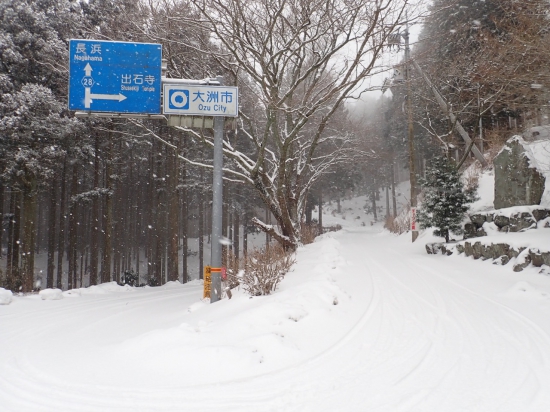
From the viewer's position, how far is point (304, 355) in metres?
3.64

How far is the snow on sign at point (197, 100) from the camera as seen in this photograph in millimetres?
6801

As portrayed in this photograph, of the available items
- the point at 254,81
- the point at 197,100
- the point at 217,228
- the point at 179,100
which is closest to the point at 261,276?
the point at 217,228

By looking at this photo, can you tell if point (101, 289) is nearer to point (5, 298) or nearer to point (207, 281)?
point (5, 298)

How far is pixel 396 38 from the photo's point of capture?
33.0ft

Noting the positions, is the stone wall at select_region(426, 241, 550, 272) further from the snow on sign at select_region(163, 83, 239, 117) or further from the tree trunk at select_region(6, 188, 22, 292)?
the tree trunk at select_region(6, 188, 22, 292)

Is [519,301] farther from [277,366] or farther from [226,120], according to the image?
[226,120]

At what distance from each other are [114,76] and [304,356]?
6.56 metres

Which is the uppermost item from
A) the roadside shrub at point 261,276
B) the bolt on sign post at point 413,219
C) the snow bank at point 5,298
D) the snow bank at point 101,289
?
the bolt on sign post at point 413,219

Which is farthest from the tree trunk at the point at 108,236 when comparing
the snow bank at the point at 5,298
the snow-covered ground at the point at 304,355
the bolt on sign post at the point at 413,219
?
the bolt on sign post at the point at 413,219

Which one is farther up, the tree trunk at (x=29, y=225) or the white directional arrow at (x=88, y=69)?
the white directional arrow at (x=88, y=69)

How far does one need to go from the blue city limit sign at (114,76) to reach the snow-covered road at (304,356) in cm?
439

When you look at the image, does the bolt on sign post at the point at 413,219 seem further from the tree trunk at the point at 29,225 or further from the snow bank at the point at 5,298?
the tree trunk at the point at 29,225

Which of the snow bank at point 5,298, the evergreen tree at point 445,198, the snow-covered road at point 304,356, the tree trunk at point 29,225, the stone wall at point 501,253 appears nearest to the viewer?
the snow-covered road at point 304,356

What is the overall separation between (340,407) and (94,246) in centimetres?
1768
